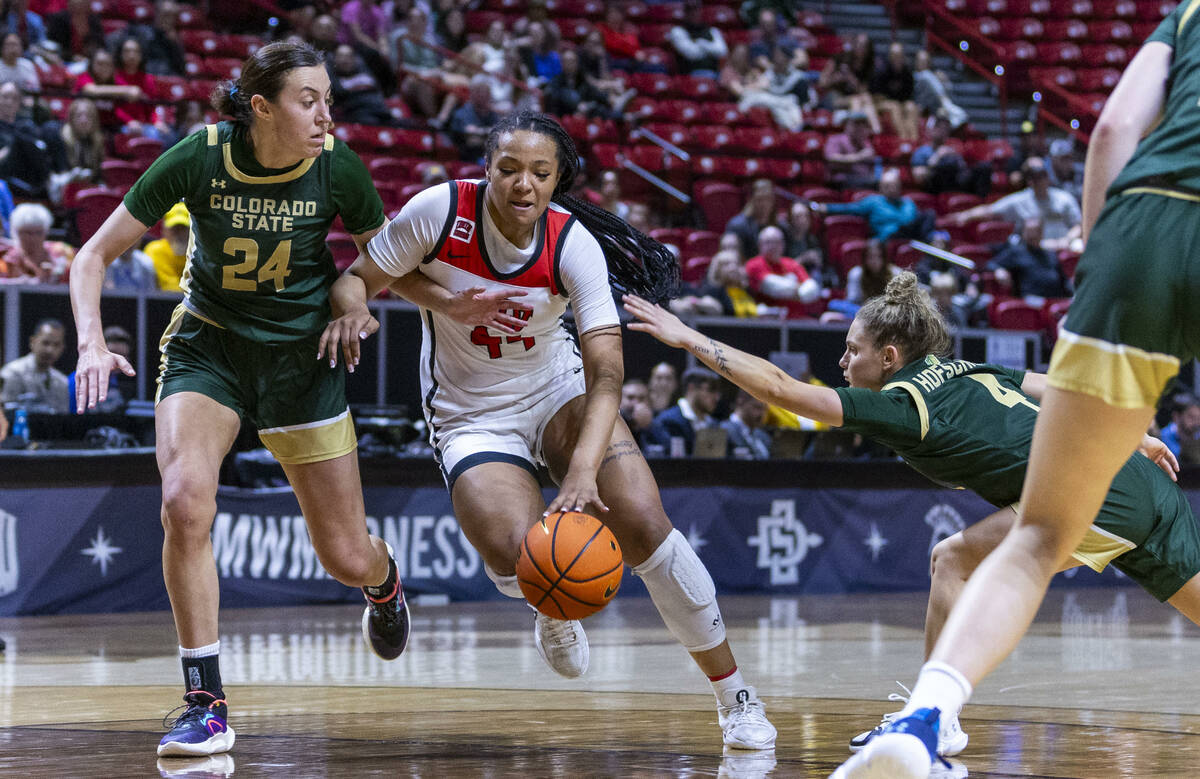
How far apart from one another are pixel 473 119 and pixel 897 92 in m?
6.29

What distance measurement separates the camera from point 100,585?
8539mm

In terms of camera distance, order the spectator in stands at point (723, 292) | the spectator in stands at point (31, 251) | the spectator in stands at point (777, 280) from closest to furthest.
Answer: the spectator in stands at point (31, 251), the spectator in stands at point (723, 292), the spectator in stands at point (777, 280)

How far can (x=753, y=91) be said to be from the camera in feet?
54.9

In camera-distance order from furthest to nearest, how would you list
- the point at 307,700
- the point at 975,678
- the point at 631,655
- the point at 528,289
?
the point at 631,655 → the point at 307,700 → the point at 528,289 → the point at 975,678

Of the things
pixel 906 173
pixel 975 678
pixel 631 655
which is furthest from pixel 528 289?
pixel 906 173

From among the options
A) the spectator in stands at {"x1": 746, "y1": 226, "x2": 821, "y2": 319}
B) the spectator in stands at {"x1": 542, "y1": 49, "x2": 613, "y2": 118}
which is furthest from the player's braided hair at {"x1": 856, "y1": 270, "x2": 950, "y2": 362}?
the spectator in stands at {"x1": 542, "y1": 49, "x2": 613, "y2": 118}

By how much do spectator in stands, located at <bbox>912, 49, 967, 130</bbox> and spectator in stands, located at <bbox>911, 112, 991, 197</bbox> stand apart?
1502mm

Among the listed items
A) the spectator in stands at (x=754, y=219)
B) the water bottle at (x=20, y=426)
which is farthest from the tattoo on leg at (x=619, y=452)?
the spectator in stands at (x=754, y=219)

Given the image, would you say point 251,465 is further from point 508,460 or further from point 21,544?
point 508,460

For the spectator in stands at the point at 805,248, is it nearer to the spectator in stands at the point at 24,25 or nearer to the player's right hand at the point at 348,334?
the spectator in stands at the point at 24,25

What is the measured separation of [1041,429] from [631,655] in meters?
4.45

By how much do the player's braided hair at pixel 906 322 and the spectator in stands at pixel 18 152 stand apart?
27.7ft

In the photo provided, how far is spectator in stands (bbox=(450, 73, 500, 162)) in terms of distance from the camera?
44.5 feet

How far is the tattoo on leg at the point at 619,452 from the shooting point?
14.4ft
